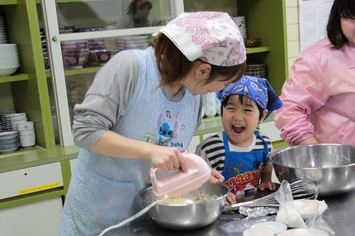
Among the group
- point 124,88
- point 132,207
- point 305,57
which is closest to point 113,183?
point 132,207

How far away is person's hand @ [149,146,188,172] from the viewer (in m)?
1.08

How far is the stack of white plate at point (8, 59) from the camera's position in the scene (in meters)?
2.49

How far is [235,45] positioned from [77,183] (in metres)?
0.61

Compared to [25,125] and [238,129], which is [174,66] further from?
[25,125]

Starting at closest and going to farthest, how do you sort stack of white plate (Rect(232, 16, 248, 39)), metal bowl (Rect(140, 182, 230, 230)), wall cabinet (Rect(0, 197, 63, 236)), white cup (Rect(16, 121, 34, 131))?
metal bowl (Rect(140, 182, 230, 230))
wall cabinet (Rect(0, 197, 63, 236))
white cup (Rect(16, 121, 34, 131))
stack of white plate (Rect(232, 16, 248, 39))

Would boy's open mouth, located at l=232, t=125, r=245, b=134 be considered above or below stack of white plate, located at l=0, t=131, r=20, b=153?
above

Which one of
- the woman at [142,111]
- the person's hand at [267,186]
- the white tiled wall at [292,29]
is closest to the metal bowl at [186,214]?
the woman at [142,111]

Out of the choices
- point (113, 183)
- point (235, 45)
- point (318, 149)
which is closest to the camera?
point (235, 45)

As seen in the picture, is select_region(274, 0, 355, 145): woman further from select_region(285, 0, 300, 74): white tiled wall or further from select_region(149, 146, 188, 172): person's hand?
select_region(285, 0, 300, 74): white tiled wall

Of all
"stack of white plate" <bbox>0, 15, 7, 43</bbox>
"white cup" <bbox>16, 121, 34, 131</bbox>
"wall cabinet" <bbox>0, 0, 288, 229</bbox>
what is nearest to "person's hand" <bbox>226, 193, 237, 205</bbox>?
"wall cabinet" <bbox>0, 0, 288, 229</bbox>

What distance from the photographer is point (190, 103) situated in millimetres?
1338

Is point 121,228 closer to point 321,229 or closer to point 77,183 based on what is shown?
point 77,183

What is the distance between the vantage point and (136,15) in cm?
284

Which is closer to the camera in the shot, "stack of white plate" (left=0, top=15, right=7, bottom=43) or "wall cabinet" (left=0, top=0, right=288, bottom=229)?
"wall cabinet" (left=0, top=0, right=288, bottom=229)
